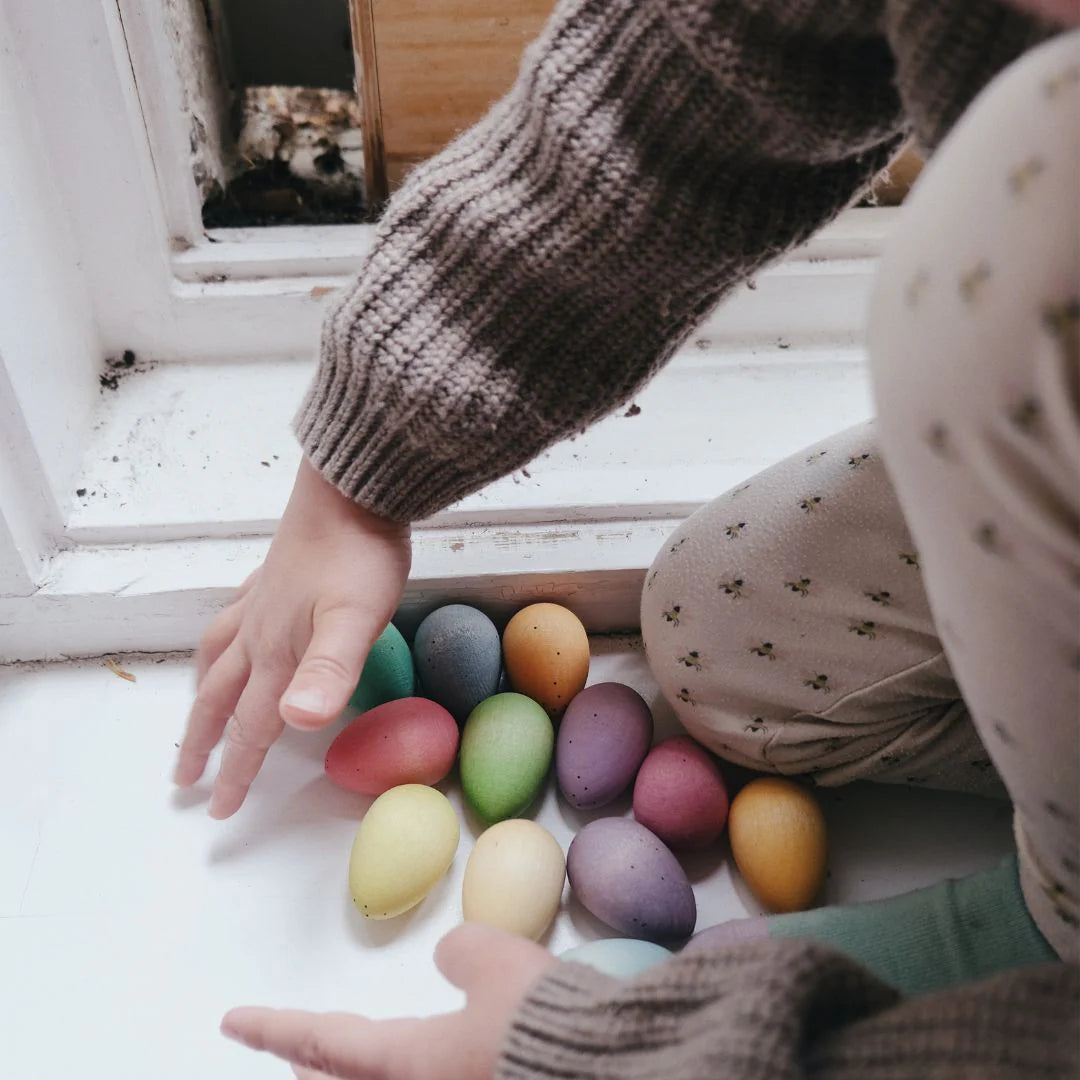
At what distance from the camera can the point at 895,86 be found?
42cm

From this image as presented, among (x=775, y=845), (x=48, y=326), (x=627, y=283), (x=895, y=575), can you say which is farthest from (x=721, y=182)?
(x=48, y=326)

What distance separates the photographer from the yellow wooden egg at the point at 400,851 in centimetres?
56

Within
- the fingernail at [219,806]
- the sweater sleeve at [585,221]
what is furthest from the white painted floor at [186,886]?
the sweater sleeve at [585,221]

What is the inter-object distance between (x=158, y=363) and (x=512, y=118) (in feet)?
1.55

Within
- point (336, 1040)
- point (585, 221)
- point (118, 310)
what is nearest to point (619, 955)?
point (336, 1040)

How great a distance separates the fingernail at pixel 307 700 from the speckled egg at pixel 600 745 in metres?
0.18

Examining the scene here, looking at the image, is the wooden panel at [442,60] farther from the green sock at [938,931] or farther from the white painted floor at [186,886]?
the green sock at [938,931]

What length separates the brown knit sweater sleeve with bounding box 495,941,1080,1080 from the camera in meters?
0.33

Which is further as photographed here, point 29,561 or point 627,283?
point 29,561

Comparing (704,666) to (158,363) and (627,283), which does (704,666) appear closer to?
(627,283)

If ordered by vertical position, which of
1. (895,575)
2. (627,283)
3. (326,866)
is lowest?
(326,866)

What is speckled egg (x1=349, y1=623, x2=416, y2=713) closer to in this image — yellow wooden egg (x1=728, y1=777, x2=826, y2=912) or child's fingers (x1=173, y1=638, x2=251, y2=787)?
child's fingers (x1=173, y1=638, x2=251, y2=787)

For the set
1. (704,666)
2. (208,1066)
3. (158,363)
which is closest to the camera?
(208,1066)

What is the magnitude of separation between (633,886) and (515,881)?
0.06 meters
